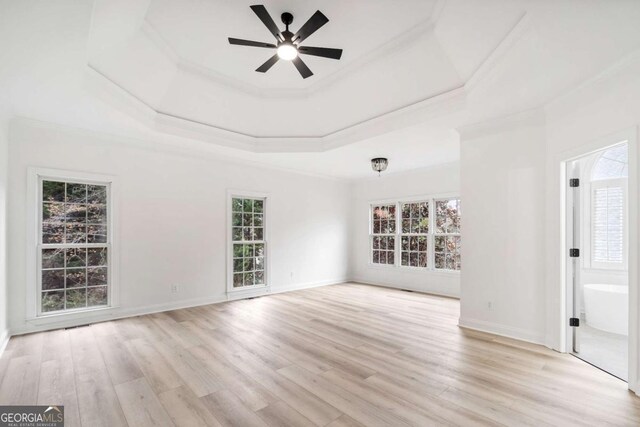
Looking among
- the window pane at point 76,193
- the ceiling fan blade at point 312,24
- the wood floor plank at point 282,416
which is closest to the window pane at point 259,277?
the window pane at point 76,193

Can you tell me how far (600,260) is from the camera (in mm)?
4680

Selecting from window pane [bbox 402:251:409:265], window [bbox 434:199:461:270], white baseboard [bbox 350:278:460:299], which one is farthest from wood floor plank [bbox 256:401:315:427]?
window pane [bbox 402:251:409:265]

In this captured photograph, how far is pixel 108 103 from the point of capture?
3373 millimetres

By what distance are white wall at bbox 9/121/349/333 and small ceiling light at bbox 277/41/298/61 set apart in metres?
3.14

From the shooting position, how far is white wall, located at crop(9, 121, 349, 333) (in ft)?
12.4

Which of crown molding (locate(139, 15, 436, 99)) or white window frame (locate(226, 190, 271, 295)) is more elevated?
crown molding (locate(139, 15, 436, 99))

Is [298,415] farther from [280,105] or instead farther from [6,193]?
[6,193]

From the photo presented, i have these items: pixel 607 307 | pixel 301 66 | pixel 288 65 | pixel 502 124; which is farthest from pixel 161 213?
pixel 607 307

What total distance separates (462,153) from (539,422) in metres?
3.21

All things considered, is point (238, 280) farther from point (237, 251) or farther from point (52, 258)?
point (52, 258)

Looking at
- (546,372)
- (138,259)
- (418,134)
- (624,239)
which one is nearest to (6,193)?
(138,259)

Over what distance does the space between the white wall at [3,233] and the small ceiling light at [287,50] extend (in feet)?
10.9

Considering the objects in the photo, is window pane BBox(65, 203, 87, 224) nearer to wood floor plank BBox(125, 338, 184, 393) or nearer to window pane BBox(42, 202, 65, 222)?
window pane BBox(42, 202, 65, 222)

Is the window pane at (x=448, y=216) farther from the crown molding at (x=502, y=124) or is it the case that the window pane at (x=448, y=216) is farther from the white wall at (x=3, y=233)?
the white wall at (x=3, y=233)
